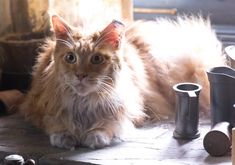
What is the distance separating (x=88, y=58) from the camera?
1.85 metres

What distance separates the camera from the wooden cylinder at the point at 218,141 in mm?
1789

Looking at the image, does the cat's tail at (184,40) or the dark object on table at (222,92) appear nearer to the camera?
the dark object on table at (222,92)

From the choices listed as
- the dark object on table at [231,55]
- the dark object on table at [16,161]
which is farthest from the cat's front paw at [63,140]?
the dark object on table at [231,55]

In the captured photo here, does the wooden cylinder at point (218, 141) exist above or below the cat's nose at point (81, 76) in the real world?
below

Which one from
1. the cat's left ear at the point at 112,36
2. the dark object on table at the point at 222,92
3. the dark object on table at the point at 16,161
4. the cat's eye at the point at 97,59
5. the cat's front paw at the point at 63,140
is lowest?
the dark object on table at the point at 16,161

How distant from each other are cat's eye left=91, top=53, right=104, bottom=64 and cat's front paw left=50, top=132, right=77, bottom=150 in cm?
26

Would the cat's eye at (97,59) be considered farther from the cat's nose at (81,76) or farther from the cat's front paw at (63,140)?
the cat's front paw at (63,140)

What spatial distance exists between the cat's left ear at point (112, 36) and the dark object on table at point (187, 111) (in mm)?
245

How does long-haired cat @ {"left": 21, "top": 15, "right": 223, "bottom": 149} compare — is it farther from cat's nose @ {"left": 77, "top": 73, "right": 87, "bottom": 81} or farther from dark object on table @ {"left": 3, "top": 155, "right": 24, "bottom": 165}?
dark object on table @ {"left": 3, "top": 155, "right": 24, "bottom": 165}

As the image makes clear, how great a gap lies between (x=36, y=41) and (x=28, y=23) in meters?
0.11

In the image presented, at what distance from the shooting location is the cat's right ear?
1.90m

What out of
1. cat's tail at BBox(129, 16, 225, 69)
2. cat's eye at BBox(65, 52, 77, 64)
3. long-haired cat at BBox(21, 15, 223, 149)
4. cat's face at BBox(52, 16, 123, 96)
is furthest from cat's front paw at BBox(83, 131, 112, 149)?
cat's tail at BBox(129, 16, 225, 69)

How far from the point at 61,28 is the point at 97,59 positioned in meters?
0.16

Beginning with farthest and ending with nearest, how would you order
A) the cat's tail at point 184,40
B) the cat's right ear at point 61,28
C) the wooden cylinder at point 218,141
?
the cat's tail at point 184,40, the cat's right ear at point 61,28, the wooden cylinder at point 218,141
